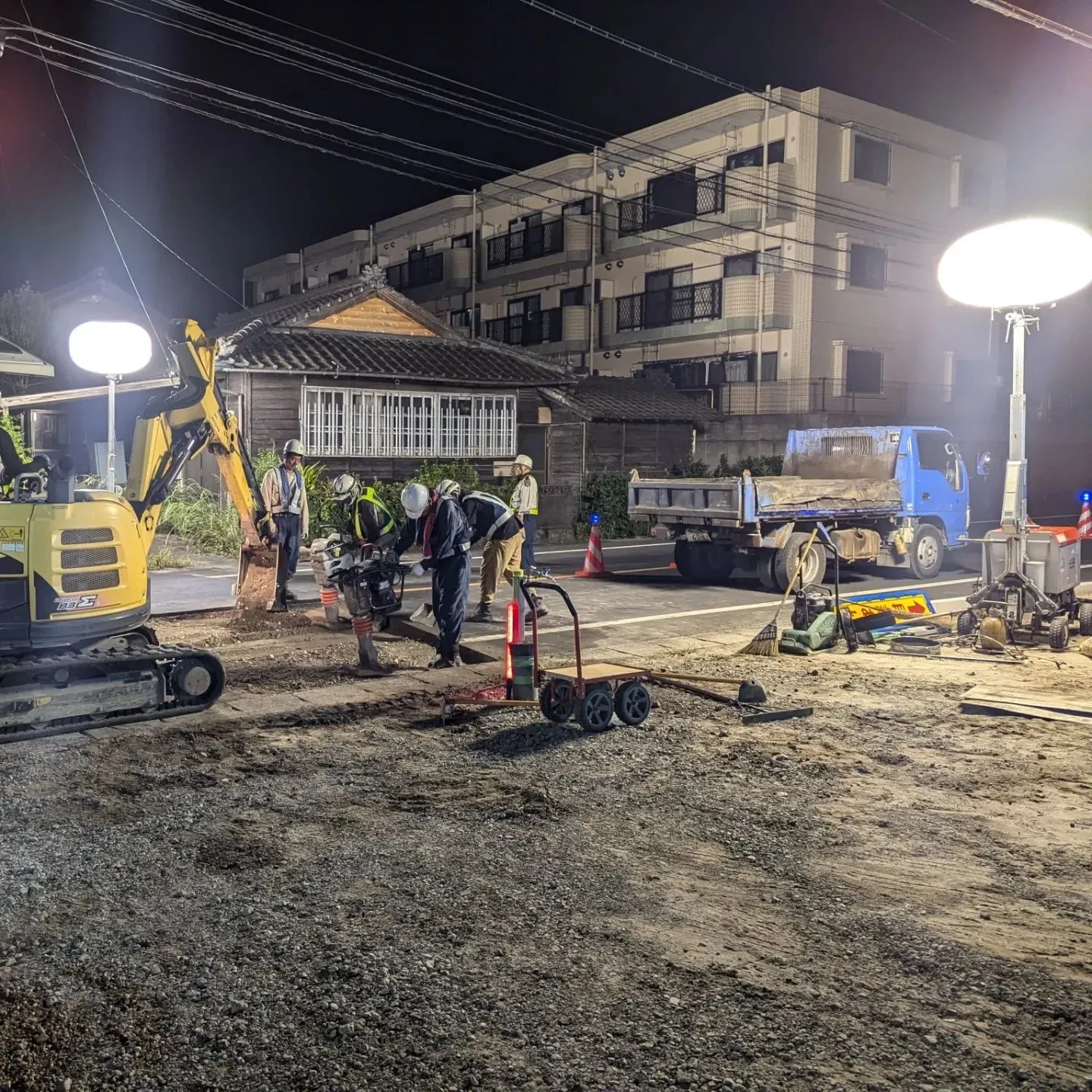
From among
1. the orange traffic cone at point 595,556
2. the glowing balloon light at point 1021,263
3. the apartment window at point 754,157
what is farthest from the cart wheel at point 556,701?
the apartment window at point 754,157

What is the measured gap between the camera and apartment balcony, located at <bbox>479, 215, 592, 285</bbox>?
126 feet

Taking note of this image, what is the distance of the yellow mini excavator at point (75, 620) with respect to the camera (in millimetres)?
6754

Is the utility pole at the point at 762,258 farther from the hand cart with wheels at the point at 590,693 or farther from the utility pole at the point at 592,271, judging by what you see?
the hand cart with wheels at the point at 590,693

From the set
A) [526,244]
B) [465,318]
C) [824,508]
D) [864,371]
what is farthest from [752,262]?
[824,508]

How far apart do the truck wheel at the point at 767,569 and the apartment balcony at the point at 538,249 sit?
1031 inches

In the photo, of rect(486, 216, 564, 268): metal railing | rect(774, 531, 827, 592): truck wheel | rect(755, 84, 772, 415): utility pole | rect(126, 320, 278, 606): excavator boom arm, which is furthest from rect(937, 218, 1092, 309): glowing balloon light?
rect(486, 216, 564, 268): metal railing

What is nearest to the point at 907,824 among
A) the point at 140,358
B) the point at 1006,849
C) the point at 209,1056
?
the point at 1006,849

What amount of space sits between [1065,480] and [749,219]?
577 inches

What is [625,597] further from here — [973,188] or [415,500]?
[973,188]

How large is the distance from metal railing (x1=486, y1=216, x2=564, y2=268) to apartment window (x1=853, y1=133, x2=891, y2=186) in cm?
1104

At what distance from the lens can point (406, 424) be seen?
2325 centimetres

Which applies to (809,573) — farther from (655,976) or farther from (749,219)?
(749,219)

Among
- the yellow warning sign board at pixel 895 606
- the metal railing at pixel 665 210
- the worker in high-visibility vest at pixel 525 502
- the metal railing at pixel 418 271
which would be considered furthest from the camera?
the metal railing at pixel 418 271

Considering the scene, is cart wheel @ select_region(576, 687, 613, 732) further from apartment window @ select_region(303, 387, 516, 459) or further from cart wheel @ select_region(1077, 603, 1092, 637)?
apartment window @ select_region(303, 387, 516, 459)
